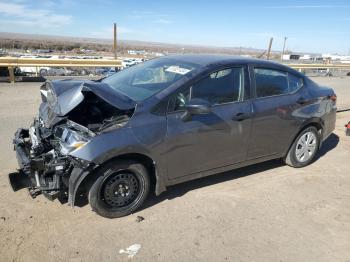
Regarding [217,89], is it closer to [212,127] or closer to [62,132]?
[212,127]

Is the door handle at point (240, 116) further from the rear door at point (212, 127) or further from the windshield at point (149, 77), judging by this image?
the windshield at point (149, 77)

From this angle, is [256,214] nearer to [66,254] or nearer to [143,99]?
[143,99]

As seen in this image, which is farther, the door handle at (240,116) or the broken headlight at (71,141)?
the door handle at (240,116)

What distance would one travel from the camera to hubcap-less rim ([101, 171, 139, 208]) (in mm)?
3775

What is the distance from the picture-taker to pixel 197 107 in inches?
152

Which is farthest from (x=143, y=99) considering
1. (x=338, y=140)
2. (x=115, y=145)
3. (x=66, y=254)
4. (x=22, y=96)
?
(x=22, y=96)

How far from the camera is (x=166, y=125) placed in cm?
387

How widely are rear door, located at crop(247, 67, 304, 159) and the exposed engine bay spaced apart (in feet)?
6.00

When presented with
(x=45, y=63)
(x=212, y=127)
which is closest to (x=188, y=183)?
(x=212, y=127)

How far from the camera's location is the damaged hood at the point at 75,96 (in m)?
3.70

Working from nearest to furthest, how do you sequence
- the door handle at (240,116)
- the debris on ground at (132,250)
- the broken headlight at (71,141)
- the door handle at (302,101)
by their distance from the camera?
1. the debris on ground at (132,250)
2. the broken headlight at (71,141)
3. the door handle at (240,116)
4. the door handle at (302,101)

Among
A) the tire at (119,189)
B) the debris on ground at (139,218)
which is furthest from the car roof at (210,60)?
the debris on ground at (139,218)

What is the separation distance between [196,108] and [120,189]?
4.05 ft

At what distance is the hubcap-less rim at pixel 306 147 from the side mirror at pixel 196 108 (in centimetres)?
225
